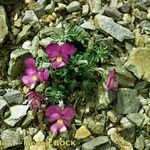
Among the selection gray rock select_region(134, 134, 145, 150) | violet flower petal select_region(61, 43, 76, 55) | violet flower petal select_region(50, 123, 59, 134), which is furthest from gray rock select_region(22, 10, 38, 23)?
gray rock select_region(134, 134, 145, 150)

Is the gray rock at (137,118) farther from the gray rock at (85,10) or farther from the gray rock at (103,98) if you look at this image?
the gray rock at (85,10)

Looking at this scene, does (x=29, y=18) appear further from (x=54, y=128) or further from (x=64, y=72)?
(x=54, y=128)

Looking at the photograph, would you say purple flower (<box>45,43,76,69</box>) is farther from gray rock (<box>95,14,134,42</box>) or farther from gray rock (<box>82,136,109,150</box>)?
gray rock (<box>82,136,109,150</box>)

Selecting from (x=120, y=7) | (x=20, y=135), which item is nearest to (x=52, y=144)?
(x=20, y=135)

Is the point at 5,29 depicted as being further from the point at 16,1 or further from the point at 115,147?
the point at 115,147

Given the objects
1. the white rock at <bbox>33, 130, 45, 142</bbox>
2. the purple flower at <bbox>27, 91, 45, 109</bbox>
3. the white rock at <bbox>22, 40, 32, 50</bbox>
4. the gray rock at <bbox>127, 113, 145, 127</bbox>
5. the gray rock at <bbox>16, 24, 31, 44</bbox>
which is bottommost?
the white rock at <bbox>33, 130, 45, 142</bbox>
